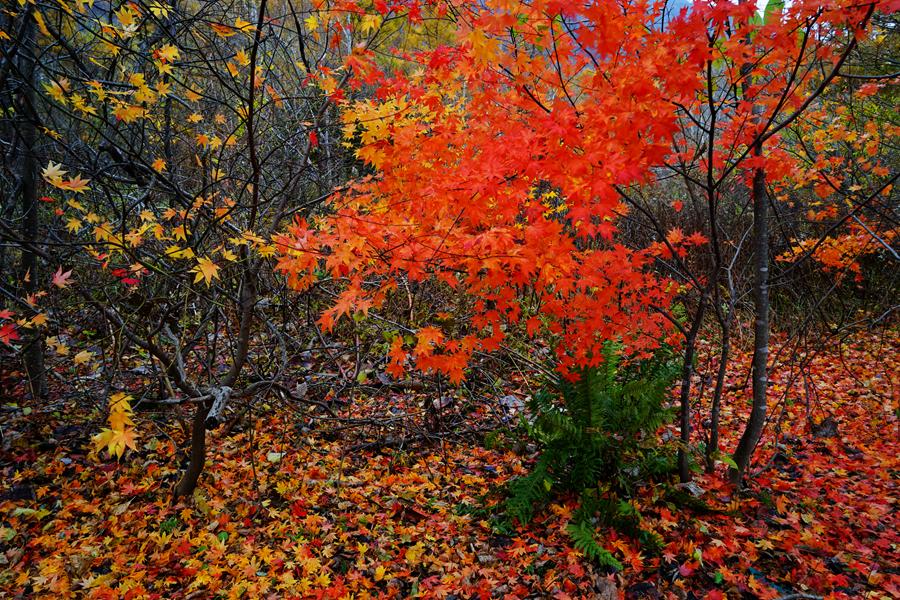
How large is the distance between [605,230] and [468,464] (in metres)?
2.81

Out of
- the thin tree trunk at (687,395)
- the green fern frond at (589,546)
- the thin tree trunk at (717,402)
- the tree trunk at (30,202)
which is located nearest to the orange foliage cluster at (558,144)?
the thin tree trunk at (687,395)

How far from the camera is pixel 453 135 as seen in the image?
420 cm

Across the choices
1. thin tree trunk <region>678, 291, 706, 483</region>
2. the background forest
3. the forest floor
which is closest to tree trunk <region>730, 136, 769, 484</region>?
the background forest

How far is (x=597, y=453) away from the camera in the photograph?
3.74 meters

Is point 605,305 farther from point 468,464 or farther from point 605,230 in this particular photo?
point 468,464

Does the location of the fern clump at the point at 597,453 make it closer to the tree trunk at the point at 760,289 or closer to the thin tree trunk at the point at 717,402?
the thin tree trunk at the point at 717,402

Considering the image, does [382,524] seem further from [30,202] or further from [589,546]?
[30,202]

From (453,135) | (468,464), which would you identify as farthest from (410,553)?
(453,135)

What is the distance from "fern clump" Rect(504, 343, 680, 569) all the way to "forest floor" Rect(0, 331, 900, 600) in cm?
16

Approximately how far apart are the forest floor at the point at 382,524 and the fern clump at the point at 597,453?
0.16 metres

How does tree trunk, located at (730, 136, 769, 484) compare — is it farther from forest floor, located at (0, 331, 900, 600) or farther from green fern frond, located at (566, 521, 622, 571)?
green fern frond, located at (566, 521, 622, 571)

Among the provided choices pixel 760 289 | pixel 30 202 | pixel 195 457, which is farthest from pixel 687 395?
pixel 30 202

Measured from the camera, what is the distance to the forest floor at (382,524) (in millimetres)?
2977

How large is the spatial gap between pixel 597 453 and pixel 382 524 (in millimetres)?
1805
